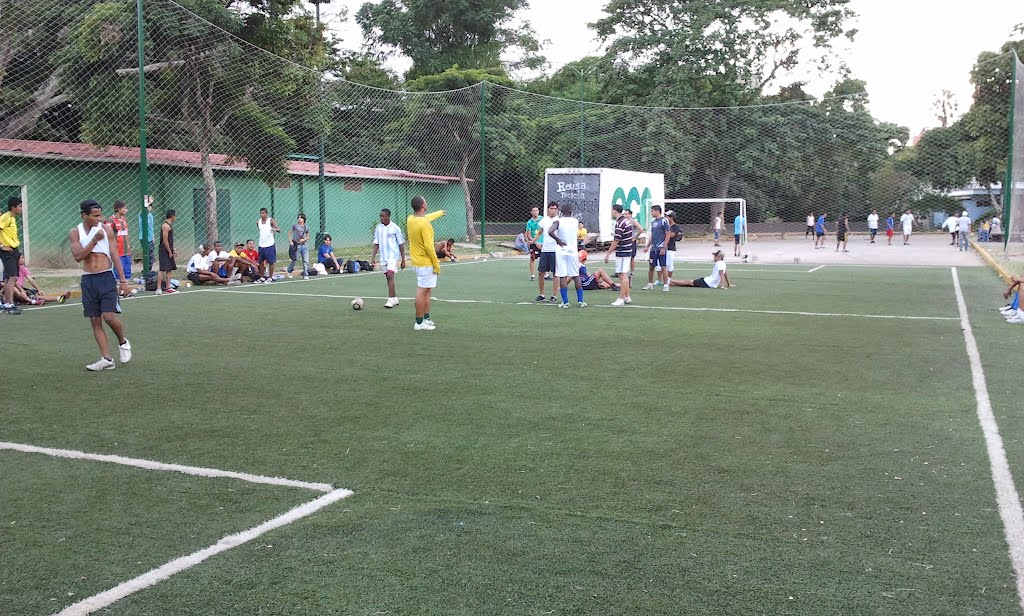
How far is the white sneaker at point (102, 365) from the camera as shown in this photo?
8.91 metres

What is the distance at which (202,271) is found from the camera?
19.2 meters

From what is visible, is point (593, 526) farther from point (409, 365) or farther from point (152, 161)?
point (152, 161)

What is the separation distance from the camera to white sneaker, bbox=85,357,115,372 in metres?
8.91

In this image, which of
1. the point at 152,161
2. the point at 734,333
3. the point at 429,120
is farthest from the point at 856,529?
the point at 429,120

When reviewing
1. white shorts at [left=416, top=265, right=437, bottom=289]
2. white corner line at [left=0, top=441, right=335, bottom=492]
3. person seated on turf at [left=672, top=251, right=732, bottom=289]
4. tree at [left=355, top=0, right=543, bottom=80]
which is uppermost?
tree at [left=355, top=0, right=543, bottom=80]

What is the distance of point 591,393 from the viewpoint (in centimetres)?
791

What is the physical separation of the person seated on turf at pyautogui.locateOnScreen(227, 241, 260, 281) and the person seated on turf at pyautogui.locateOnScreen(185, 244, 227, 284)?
0.72 meters

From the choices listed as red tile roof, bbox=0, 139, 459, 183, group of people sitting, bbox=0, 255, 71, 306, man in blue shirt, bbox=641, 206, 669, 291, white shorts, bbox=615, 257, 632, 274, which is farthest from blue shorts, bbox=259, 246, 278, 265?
white shorts, bbox=615, 257, 632, 274

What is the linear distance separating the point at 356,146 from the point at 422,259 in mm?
22051

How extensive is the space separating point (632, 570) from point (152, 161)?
23.9 m

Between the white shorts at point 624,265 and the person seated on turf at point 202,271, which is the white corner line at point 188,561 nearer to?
the white shorts at point 624,265

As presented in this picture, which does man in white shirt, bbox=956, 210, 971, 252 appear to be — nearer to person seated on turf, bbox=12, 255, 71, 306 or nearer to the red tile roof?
the red tile roof

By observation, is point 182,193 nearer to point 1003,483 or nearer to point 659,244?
point 659,244

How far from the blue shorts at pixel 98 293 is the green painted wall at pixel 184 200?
1532 cm
